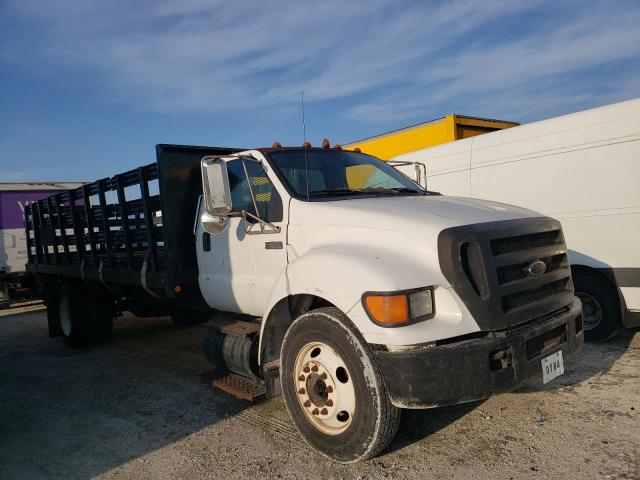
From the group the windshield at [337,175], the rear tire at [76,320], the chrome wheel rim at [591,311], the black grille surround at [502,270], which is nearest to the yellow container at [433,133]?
the chrome wheel rim at [591,311]

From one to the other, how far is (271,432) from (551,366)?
206cm

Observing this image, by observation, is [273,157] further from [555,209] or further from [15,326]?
[15,326]

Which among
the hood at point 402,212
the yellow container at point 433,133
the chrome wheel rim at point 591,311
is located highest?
the yellow container at point 433,133

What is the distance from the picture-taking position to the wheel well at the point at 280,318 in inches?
144

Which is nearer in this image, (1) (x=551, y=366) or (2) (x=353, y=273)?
(2) (x=353, y=273)

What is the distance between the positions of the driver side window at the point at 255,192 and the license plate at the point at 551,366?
6.88ft

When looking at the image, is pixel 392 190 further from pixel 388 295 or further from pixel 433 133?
pixel 433 133

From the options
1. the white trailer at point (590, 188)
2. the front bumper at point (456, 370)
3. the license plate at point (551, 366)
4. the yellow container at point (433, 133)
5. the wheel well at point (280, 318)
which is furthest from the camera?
the yellow container at point (433, 133)

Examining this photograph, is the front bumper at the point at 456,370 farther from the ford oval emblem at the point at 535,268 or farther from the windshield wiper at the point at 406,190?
the windshield wiper at the point at 406,190

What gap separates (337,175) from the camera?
14.4 ft

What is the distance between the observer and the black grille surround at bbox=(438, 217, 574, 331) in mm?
2902

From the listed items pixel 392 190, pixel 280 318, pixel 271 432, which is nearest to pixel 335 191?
pixel 392 190

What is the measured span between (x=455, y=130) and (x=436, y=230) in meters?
5.78

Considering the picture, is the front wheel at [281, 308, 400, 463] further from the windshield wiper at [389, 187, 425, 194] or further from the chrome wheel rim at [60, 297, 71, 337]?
the chrome wheel rim at [60, 297, 71, 337]
